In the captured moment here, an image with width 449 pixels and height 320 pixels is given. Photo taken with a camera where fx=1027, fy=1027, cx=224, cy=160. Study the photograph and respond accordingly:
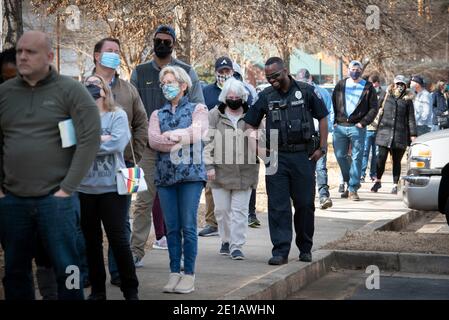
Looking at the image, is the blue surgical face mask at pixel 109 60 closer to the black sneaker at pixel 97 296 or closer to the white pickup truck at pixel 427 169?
the black sneaker at pixel 97 296

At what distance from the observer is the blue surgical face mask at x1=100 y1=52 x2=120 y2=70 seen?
827 cm

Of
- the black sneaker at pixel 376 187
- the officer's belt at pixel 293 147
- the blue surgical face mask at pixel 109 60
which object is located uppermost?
the blue surgical face mask at pixel 109 60

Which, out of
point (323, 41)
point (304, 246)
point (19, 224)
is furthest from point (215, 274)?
point (323, 41)

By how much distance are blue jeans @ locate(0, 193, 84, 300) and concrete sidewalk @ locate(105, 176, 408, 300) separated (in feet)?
4.69

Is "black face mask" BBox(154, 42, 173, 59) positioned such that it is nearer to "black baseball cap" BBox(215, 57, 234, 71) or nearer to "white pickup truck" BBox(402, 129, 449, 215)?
"black baseball cap" BBox(215, 57, 234, 71)

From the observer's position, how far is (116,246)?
24.0ft

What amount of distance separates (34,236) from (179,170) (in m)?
1.98

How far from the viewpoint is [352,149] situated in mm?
16047

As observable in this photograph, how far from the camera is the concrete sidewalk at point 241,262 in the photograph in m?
8.16

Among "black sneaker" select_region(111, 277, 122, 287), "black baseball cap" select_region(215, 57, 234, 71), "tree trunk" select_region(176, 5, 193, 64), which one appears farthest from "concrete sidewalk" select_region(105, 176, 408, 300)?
"tree trunk" select_region(176, 5, 193, 64)

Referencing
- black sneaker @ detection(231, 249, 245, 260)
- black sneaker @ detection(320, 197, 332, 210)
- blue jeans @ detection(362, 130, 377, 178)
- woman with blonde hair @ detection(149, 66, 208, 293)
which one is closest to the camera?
woman with blonde hair @ detection(149, 66, 208, 293)

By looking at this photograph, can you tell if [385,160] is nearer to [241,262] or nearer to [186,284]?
[241,262]

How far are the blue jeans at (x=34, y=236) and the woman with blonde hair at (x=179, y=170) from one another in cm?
176

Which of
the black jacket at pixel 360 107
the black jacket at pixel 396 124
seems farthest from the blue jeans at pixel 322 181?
the black jacket at pixel 396 124
